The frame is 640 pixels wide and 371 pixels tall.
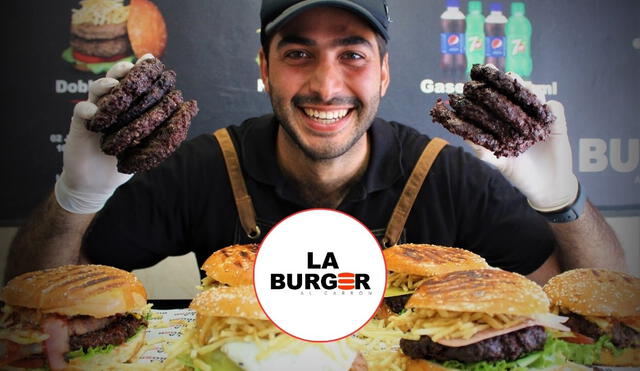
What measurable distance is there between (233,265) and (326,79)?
813mm

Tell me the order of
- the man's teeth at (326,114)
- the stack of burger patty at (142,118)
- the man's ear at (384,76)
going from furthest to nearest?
the man's ear at (384,76)
the man's teeth at (326,114)
the stack of burger patty at (142,118)

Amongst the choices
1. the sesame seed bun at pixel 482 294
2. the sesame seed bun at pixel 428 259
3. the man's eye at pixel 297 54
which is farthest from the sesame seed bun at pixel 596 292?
the man's eye at pixel 297 54

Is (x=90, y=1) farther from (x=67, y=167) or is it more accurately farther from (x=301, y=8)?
(x=301, y=8)

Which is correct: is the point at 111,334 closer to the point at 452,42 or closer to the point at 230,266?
the point at 230,266

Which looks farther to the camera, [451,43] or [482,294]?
[451,43]

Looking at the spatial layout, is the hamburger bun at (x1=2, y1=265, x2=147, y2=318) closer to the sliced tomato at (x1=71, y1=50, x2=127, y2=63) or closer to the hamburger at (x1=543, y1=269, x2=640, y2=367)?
the sliced tomato at (x1=71, y1=50, x2=127, y2=63)

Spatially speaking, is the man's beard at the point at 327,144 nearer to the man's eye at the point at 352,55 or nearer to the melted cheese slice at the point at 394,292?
the man's eye at the point at 352,55

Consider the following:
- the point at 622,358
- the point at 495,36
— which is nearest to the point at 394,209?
the point at 495,36

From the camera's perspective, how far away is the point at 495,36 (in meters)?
2.38

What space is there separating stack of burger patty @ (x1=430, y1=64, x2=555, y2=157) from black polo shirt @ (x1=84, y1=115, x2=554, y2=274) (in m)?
0.16

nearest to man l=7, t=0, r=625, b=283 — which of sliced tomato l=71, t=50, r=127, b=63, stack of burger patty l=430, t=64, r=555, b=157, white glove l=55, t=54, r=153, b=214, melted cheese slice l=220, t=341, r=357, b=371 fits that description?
white glove l=55, t=54, r=153, b=214

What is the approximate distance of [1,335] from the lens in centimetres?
236

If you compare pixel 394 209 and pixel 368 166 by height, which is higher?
pixel 368 166

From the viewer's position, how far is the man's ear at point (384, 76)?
91.2 inches
